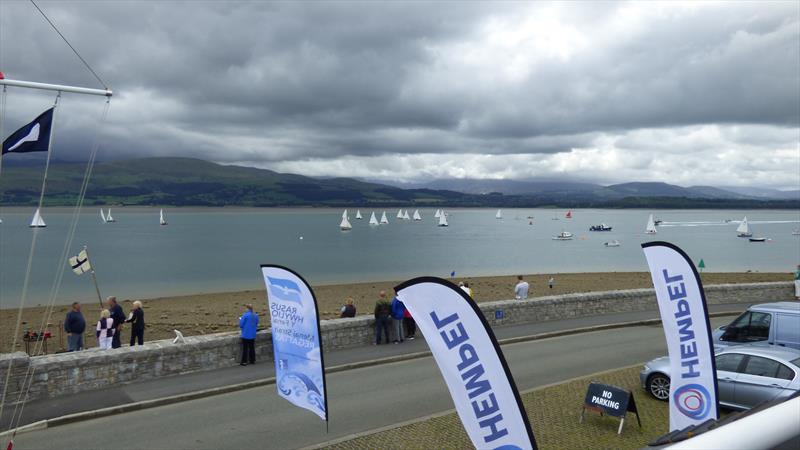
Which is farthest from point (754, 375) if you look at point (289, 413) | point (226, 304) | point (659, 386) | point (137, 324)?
point (226, 304)

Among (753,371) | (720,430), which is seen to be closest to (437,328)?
(720,430)

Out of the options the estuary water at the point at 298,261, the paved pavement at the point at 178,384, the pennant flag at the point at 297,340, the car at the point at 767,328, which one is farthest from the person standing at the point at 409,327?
the estuary water at the point at 298,261

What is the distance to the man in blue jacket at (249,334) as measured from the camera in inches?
522

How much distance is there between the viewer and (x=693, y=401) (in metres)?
7.57

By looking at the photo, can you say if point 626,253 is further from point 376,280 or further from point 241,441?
point 241,441

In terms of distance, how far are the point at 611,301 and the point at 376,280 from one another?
3223 cm

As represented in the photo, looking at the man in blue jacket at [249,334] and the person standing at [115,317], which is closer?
the man in blue jacket at [249,334]

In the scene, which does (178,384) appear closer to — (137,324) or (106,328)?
(137,324)

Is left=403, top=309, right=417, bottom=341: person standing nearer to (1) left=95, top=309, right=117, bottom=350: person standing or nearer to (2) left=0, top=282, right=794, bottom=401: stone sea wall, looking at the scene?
(2) left=0, top=282, right=794, bottom=401: stone sea wall

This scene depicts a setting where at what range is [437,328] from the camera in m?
5.36

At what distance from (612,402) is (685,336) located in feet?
7.90

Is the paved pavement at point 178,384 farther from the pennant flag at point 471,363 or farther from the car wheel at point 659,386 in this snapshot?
the pennant flag at point 471,363

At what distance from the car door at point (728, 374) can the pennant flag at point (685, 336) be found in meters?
3.11

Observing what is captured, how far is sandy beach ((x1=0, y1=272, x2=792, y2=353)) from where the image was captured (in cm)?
2569
